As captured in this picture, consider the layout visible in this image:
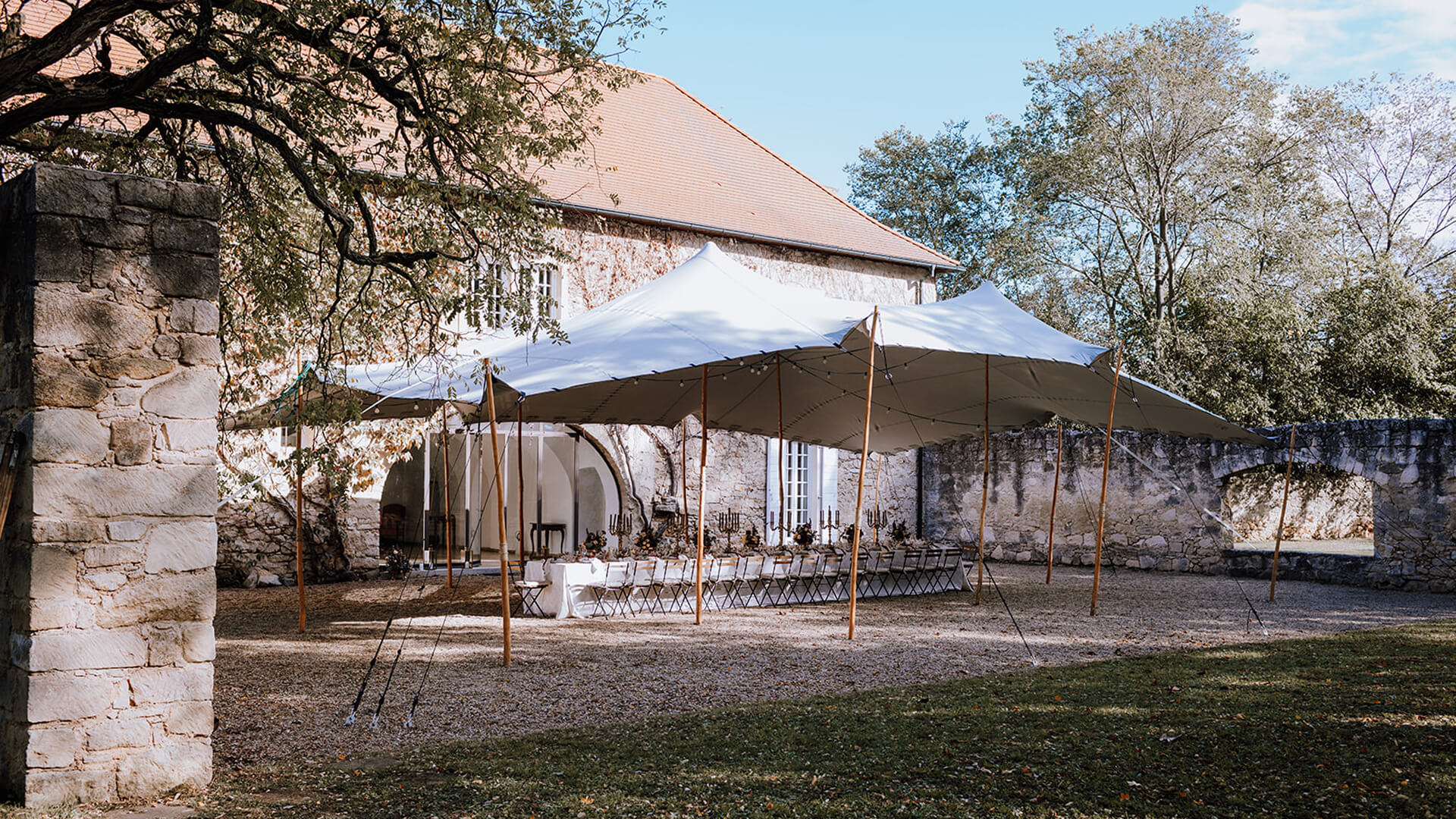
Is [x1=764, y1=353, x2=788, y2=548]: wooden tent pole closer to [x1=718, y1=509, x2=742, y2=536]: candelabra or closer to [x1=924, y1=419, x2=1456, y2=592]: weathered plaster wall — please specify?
[x1=718, y1=509, x2=742, y2=536]: candelabra

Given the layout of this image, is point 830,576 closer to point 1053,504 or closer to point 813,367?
point 813,367

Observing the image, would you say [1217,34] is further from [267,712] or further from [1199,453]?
[267,712]

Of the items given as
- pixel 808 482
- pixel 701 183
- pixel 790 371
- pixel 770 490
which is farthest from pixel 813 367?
pixel 701 183

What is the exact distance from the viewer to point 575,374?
7.77m

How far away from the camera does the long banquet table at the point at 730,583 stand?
9305 millimetres

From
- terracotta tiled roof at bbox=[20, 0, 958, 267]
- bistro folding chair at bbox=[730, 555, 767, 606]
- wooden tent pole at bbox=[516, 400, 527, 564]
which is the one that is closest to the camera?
wooden tent pole at bbox=[516, 400, 527, 564]

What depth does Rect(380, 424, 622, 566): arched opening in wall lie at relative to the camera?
15156 millimetres

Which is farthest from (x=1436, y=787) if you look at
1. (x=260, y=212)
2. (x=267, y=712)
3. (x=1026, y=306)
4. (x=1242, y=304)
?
(x=1026, y=306)

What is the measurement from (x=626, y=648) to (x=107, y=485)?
14.1 ft

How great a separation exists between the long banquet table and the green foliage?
8.91 metres

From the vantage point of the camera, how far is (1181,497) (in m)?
13.8

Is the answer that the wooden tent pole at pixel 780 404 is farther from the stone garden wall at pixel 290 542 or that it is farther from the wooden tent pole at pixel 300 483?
the stone garden wall at pixel 290 542

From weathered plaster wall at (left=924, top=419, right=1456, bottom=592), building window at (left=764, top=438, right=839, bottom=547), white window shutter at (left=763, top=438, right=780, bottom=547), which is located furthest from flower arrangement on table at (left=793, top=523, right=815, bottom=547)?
building window at (left=764, top=438, right=839, bottom=547)

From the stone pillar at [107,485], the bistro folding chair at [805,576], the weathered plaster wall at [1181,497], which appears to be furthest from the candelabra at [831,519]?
the stone pillar at [107,485]
